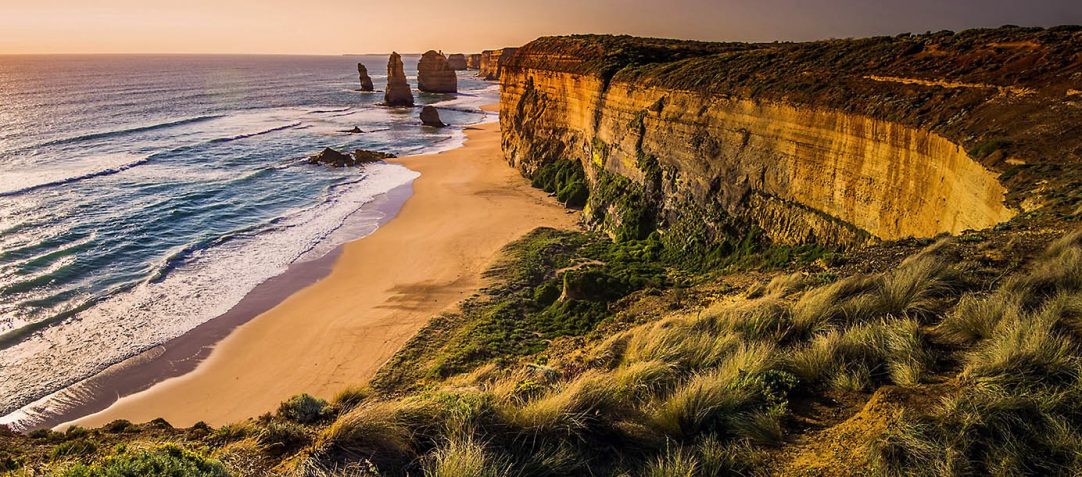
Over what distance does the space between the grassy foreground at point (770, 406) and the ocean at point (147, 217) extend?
38.7ft

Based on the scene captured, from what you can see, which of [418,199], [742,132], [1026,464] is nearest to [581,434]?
[1026,464]

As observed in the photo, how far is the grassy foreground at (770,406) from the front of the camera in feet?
12.9

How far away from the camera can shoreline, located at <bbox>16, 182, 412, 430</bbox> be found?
13.0 metres

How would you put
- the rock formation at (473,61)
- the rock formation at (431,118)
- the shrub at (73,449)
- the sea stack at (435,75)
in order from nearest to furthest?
the shrub at (73,449) → the rock formation at (431,118) → the sea stack at (435,75) → the rock formation at (473,61)

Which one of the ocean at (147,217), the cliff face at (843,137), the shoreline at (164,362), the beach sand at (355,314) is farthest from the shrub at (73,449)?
the cliff face at (843,137)

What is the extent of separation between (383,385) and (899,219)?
12.8 metres

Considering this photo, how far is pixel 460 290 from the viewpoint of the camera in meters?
18.0

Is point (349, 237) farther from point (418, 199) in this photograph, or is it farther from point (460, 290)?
point (460, 290)

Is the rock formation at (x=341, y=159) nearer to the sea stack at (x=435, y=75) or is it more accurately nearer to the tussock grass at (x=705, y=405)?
the tussock grass at (x=705, y=405)

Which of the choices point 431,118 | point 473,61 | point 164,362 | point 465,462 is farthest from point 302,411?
point 473,61

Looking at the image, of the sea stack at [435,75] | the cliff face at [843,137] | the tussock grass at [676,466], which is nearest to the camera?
the tussock grass at [676,466]

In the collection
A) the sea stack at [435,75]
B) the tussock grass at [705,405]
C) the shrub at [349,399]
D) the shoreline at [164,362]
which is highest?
the sea stack at [435,75]

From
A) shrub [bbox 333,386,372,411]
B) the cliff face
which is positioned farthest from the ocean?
the cliff face

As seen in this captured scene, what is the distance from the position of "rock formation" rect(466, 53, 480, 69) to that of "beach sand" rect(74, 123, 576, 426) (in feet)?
541
